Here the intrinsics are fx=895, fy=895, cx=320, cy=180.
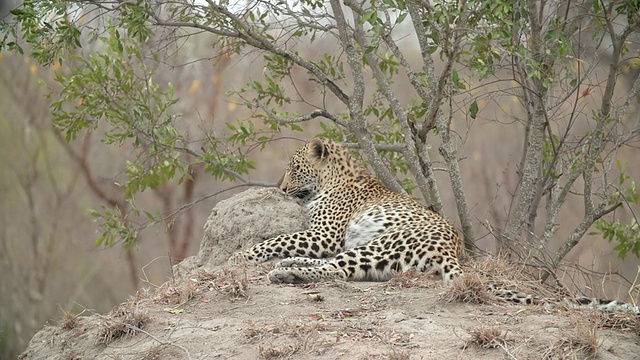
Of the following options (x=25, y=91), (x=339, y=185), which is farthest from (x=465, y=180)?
(x=339, y=185)

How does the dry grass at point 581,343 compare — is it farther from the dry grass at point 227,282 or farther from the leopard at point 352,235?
the dry grass at point 227,282

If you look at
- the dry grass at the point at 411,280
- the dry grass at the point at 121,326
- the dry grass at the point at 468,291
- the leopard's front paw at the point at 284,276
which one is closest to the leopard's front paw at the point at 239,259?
the leopard's front paw at the point at 284,276

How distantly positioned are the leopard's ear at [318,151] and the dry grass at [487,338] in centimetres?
448

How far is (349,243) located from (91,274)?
35.5ft

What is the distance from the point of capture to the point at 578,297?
672cm

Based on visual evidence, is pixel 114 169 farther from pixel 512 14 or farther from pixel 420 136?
pixel 512 14

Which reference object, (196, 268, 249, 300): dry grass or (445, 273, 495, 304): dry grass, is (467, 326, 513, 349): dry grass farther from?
(196, 268, 249, 300): dry grass

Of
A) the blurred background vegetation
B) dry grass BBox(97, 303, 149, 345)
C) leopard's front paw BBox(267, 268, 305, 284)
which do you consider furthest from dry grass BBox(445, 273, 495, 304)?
the blurred background vegetation

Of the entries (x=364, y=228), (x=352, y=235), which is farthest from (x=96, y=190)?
(x=364, y=228)

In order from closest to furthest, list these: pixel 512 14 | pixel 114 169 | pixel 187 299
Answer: pixel 187 299, pixel 512 14, pixel 114 169

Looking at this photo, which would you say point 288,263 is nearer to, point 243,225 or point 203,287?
point 203,287

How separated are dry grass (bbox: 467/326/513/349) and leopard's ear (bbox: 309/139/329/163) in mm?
4479

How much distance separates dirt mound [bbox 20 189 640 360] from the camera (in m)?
5.87

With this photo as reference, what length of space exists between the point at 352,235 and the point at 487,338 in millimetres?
3111
